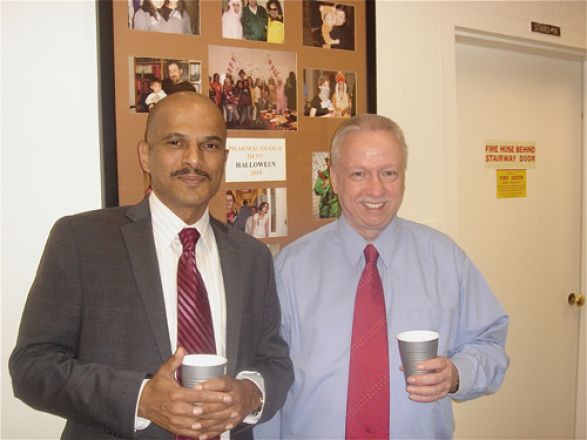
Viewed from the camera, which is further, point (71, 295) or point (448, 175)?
point (448, 175)

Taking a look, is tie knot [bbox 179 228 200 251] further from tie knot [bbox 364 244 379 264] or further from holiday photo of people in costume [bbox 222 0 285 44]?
holiday photo of people in costume [bbox 222 0 285 44]

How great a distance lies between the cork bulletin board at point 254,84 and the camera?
181 cm

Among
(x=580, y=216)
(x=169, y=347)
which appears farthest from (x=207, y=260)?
(x=580, y=216)

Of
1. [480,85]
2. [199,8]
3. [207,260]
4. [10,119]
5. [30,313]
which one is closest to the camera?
[30,313]

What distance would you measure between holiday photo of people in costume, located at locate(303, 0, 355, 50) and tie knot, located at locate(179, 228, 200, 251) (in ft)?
3.46

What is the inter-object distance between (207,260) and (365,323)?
521 millimetres

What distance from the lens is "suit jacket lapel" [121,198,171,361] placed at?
138 centimetres

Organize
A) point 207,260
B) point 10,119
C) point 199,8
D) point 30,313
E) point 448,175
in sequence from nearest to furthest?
point 30,313 < point 207,260 < point 10,119 < point 199,8 < point 448,175

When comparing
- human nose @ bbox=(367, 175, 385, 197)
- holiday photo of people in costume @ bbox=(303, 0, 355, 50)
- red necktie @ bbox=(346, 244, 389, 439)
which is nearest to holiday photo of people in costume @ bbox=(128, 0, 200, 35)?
holiday photo of people in costume @ bbox=(303, 0, 355, 50)

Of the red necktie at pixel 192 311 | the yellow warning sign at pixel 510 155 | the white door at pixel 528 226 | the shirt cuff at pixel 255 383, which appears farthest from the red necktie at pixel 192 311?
the yellow warning sign at pixel 510 155

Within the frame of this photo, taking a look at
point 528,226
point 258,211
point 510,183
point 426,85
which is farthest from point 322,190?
point 528,226

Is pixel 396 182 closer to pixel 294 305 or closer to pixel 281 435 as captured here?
pixel 294 305

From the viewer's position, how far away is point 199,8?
6.35 ft

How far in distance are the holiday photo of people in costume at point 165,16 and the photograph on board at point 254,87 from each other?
0.37 ft
